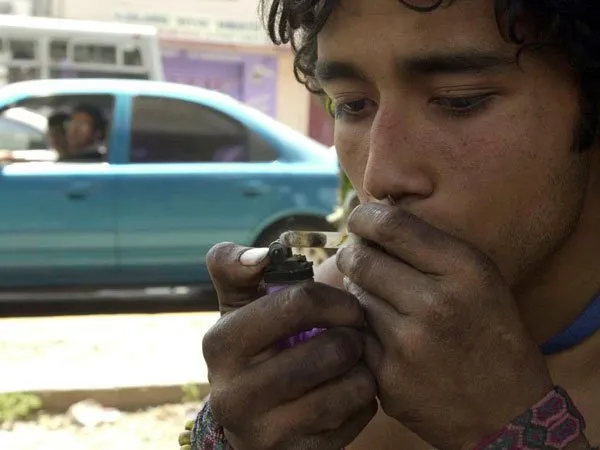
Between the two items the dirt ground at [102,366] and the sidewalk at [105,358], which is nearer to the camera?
the dirt ground at [102,366]

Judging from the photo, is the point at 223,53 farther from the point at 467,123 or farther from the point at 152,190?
the point at 467,123

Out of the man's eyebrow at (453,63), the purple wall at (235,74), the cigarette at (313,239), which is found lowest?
the purple wall at (235,74)

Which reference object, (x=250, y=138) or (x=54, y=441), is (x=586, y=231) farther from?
(x=250, y=138)

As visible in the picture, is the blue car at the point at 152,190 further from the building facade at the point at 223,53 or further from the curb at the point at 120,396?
the building facade at the point at 223,53

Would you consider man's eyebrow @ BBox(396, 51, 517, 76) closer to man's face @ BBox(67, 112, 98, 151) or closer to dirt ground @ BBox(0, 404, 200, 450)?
dirt ground @ BBox(0, 404, 200, 450)

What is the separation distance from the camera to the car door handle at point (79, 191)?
20.5ft

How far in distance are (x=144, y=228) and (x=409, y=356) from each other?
5.43m

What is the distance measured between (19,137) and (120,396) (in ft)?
10.5

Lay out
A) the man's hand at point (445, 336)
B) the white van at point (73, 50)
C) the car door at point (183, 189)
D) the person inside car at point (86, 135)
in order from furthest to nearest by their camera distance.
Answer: the white van at point (73, 50), the person inside car at point (86, 135), the car door at point (183, 189), the man's hand at point (445, 336)

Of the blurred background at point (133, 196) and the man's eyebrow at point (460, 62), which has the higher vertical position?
the man's eyebrow at point (460, 62)

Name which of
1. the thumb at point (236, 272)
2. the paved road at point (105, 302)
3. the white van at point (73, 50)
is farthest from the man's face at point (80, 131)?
the thumb at point (236, 272)

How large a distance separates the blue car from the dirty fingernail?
5.06 meters

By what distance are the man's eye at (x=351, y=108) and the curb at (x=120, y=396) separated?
306cm


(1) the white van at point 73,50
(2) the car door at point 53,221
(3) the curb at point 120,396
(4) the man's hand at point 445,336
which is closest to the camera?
(4) the man's hand at point 445,336
